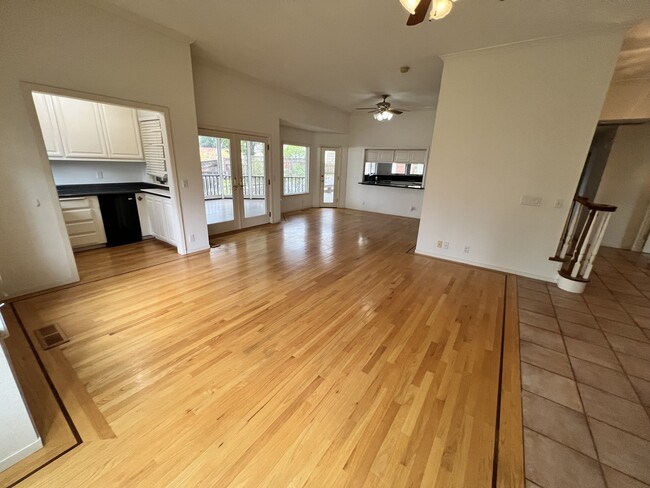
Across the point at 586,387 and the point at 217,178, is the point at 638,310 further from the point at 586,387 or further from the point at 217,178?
the point at 217,178

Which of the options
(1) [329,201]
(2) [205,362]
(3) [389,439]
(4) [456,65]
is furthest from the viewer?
(1) [329,201]

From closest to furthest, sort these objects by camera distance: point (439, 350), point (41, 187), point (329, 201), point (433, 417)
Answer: point (433, 417), point (439, 350), point (41, 187), point (329, 201)

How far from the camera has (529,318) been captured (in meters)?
2.73

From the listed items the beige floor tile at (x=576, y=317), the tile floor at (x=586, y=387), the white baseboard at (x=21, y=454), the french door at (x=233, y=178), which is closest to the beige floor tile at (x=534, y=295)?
the tile floor at (x=586, y=387)

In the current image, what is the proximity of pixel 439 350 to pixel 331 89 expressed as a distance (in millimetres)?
5479

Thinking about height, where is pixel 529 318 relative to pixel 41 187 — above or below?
below

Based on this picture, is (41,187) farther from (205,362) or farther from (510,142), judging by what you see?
(510,142)

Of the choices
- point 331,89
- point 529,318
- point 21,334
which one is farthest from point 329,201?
point 21,334

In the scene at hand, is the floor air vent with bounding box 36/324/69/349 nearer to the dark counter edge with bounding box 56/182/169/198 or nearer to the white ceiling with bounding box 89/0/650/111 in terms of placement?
the dark counter edge with bounding box 56/182/169/198

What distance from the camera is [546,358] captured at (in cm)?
216

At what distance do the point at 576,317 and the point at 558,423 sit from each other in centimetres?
174

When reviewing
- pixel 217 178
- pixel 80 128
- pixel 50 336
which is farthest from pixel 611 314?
pixel 80 128

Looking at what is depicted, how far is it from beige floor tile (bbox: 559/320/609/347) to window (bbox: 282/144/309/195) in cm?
671

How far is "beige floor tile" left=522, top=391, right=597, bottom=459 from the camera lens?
1494mm
